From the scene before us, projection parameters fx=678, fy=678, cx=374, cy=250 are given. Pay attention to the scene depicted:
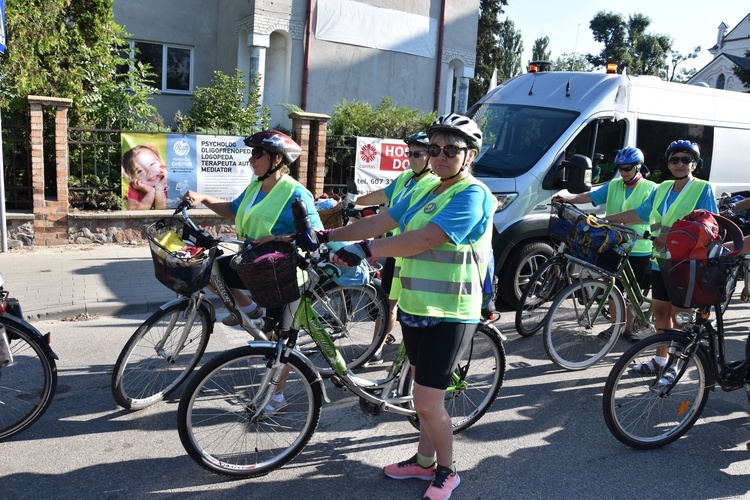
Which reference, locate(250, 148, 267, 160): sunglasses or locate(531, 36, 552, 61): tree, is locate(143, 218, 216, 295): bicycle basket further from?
locate(531, 36, 552, 61): tree

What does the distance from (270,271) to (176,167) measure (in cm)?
738

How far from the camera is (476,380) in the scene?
4.25 meters

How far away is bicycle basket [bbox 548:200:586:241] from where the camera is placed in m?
5.72

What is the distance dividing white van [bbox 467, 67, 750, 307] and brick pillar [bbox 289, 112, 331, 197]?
11.4ft

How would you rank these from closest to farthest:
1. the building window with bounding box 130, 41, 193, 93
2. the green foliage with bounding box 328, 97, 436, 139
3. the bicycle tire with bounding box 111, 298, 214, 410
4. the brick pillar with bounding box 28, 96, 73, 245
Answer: the bicycle tire with bounding box 111, 298, 214, 410 < the brick pillar with bounding box 28, 96, 73, 245 < the green foliage with bounding box 328, 97, 436, 139 < the building window with bounding box 130, 41, 193, 93

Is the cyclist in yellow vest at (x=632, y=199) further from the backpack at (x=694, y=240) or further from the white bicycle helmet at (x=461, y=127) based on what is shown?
the white bicycle helmet at (x=461, y=127)

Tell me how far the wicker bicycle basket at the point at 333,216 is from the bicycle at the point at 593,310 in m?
1.91

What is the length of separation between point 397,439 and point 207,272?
1.58 m

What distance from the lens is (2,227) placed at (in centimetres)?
884

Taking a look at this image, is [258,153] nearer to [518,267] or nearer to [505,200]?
[505,200]

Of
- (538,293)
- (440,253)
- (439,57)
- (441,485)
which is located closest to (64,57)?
(538,293)

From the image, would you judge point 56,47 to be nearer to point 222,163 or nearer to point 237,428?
point 222,163

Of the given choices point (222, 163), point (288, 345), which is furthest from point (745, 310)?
point (222, 163)

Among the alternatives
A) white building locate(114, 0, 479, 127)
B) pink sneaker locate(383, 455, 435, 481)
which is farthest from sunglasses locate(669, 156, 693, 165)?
white building locate(114, 0, 479, 127)
